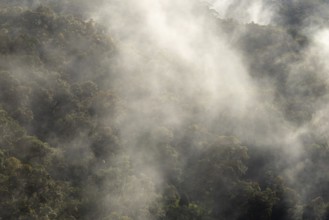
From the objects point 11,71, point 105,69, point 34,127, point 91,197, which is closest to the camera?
point 91,197

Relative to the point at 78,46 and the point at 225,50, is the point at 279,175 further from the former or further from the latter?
the point at 225,50

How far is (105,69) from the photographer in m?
58.8

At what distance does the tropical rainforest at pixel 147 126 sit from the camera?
3981 centimetres

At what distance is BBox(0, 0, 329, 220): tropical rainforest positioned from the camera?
39812mm

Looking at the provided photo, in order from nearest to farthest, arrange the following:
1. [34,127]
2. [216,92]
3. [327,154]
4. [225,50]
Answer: [34,127] < [327,154] < [216,92] < [225,50]

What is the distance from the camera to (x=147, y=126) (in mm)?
51438

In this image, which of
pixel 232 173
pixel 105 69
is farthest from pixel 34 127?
pixel 232 173

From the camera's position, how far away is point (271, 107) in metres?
61.2

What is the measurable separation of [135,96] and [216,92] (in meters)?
14.2

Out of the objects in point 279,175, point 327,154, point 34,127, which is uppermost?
point 327,154

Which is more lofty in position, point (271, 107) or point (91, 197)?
point (271, 107)

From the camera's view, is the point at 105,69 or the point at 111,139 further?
the point at 105,69

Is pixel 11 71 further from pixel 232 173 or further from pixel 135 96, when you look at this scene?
pixel 232 173

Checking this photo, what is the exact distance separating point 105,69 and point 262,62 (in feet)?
105
